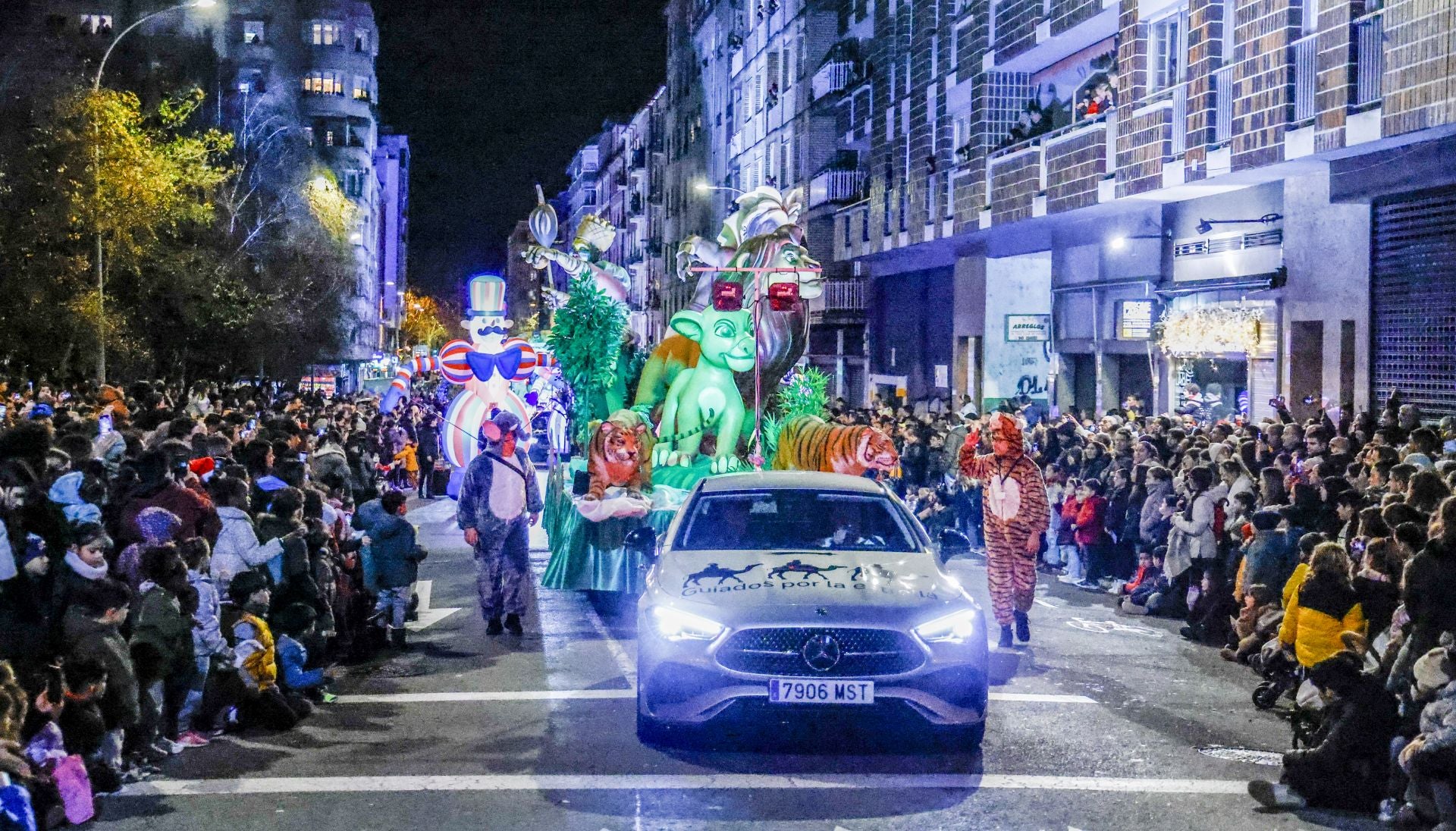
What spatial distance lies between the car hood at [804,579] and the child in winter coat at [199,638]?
261 cm

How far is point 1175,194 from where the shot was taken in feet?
78.1

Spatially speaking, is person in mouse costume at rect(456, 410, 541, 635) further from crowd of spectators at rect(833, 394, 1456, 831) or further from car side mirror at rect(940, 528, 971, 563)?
crowd of spectators at rect(833, 394, 1456, 831)

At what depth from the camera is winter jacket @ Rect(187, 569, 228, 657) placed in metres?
9.19

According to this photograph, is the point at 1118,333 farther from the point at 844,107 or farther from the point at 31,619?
the point at 31,619

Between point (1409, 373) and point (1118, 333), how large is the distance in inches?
336

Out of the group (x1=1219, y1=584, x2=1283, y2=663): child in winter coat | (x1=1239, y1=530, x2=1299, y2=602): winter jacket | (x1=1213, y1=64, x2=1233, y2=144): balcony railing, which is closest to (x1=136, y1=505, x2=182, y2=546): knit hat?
(x1=1219, y1=584, x2=1283, y2=663): child in winter coat

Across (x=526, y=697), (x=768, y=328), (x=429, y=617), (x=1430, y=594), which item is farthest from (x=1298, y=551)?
(x=429, y=617)

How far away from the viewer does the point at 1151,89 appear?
23.6 m

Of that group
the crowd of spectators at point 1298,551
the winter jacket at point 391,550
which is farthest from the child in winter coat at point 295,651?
the crowd of spectators at point 1298,551

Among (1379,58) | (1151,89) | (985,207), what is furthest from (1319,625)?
(985,207)

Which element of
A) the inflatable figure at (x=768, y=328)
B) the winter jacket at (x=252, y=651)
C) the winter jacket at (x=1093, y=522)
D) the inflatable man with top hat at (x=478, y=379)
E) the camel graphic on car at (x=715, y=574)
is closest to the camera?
the camel graphic on car at (x=715, y=574)

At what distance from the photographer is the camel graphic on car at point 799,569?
30.2 feet

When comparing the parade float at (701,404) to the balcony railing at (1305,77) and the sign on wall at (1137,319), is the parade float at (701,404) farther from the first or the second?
the sign on wall at (1137,319)

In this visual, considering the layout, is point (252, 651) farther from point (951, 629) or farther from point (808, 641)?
point (951, 629)
